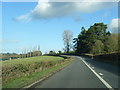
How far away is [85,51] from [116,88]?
103 m

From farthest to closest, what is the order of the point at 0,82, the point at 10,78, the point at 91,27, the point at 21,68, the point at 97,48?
1. the point at 91,27
2. the point at 97,48
3. the point at 21,68
4. the point at 10,78
5. the point at 0,82

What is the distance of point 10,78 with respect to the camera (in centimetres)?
1388

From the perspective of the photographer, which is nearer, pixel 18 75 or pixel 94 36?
pixel 18 75

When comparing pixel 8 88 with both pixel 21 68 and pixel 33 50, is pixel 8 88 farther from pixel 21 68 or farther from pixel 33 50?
pixel 33 50

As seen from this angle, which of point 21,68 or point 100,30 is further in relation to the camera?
point 100,30

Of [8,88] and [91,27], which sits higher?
[91,27]

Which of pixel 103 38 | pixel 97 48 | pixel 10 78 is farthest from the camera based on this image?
pixel 103 38

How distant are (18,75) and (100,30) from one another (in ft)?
309

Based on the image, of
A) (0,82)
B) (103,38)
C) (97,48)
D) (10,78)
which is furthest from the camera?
(103,38)

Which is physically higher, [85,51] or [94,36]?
[94,36]

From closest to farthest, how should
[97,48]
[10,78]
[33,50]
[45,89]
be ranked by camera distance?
[45,89] < [10,78] < [97,48] < [33,50]

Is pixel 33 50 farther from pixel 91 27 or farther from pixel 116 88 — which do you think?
pixel 116 88

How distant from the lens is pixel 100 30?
10606 cm

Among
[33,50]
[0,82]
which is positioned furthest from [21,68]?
[33,50]
